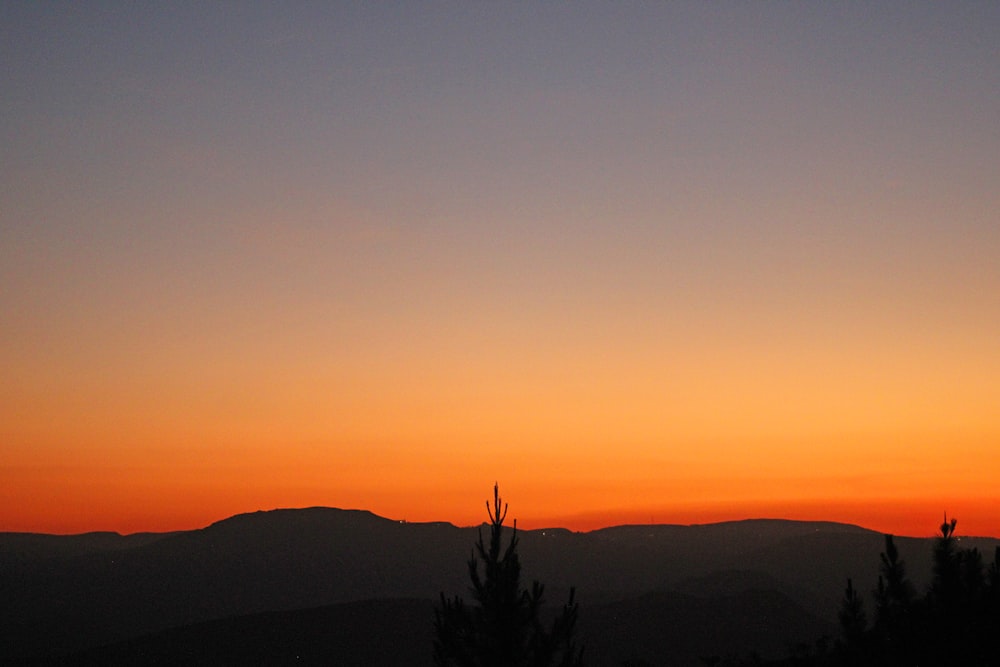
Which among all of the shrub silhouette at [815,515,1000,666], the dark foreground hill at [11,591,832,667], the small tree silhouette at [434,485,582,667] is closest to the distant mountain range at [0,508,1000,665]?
the dark foreground hill at [11,591,832,667]

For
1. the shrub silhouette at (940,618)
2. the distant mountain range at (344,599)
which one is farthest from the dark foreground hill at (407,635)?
the shrub silhouette at (940,618)

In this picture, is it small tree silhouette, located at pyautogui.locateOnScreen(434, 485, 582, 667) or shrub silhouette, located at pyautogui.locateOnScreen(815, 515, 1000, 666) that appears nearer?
small tree silhouette, located at pyautogui.locateOnScreen(434, 485, 582, 667)

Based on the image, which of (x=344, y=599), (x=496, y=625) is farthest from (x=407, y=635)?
(x=496, y=625)

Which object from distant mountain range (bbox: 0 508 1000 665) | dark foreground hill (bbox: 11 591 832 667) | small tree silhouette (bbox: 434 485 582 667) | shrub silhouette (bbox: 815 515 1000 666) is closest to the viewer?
small tree silhouette (bbox: 434 485 582 667)

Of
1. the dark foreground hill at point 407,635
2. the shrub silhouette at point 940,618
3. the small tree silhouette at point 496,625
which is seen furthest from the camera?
the dark foreground hill at point 407,635

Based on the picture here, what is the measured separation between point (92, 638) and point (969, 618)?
12372 centimetres

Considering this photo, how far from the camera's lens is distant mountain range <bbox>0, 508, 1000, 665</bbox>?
85.2m

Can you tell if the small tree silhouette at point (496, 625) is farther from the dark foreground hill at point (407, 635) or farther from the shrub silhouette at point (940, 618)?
the dark foreground hill at point (407, 635)

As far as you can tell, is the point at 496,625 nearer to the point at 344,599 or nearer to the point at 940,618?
the point at 940,618

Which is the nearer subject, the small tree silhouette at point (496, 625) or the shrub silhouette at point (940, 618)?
the small tree silhouette at point (496, 625)

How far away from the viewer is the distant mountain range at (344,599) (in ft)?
279

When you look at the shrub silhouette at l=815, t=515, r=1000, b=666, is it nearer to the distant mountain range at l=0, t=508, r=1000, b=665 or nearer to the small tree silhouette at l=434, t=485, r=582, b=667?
the small tree silhouette at l=434, t=485, r=582, b=667

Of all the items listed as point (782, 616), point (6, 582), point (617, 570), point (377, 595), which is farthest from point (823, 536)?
point (6, 582)

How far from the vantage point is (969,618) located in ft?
59.1
